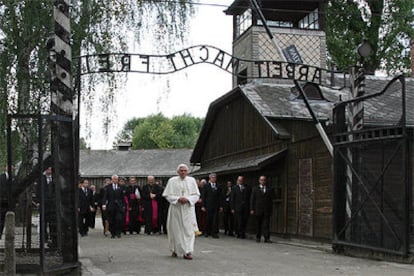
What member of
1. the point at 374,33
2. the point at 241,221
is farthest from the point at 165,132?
the point at 241,221

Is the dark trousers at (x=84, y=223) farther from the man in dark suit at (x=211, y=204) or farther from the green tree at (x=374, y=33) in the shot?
the green tree at (x=374, y=33)

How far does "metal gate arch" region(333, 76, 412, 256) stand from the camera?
12305 millimetres

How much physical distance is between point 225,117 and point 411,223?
17207mm

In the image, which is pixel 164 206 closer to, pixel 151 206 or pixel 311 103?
pixel 151 206

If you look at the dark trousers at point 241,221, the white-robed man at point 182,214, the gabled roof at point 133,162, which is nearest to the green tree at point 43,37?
the white-robed man at point 182,214

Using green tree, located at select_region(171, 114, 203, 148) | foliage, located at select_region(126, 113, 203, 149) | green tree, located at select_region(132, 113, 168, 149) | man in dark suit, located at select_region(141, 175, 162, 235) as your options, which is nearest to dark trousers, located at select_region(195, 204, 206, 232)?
man in dark suit, located at select_region(141, 175, 162, 235)

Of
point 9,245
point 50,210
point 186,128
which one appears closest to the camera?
point 9,245

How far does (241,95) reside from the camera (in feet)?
84.9

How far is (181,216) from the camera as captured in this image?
13844mm

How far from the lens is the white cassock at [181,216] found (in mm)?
13562

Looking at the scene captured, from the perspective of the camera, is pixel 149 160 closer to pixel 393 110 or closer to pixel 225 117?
pixel 225 117

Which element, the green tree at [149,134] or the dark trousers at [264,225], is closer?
the dark trousers at [264,225]

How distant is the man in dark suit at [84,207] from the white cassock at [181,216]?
932 centimetres

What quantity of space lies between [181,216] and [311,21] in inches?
732
